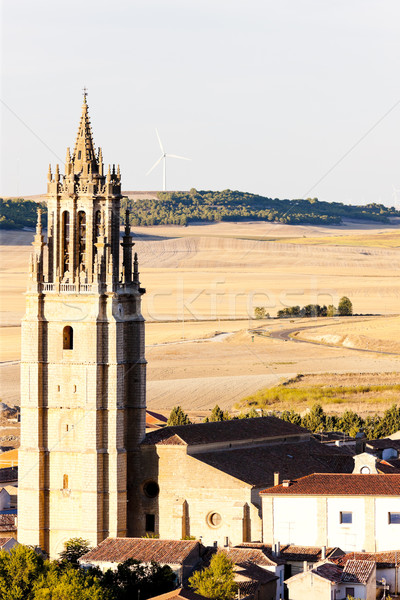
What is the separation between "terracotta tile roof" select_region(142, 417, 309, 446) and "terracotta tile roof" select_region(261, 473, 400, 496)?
451 cm

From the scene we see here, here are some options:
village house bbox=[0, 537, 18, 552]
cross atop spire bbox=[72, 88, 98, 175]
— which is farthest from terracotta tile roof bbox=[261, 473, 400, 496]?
cross atop spire bbox=[72, 88, 98, 175]

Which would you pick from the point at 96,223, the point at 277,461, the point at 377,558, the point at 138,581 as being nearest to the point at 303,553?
the point at 377,558

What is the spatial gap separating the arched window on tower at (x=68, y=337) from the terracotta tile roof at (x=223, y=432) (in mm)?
4572

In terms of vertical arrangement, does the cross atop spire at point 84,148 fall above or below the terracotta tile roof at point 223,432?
above

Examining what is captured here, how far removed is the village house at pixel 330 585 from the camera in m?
48.8

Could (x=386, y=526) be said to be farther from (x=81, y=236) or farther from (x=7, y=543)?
(x=81, y=236)

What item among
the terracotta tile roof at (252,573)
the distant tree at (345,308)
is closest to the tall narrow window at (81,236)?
the terracotta tile roof at (252,573)

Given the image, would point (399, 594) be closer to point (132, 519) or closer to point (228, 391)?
point (132, 519)

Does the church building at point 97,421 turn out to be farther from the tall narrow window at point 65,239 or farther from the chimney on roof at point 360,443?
the chimney on roof at point 360,443

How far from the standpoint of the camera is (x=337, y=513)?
55.2 metres

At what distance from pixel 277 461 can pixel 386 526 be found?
30.8ft

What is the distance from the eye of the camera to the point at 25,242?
194000 mm

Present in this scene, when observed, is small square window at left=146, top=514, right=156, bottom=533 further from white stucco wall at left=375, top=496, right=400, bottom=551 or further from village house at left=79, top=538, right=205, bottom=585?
white stucco wall at left=375, top=496, right=400, bottom=551

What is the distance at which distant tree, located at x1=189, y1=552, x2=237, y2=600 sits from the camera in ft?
159
